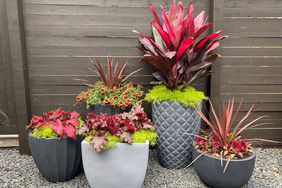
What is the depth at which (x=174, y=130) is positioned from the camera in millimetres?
2213

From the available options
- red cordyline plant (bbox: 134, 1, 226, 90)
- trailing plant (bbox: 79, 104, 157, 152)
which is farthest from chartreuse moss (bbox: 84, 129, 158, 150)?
red cordyline plant (bbox: 134, 1, 226, 90)

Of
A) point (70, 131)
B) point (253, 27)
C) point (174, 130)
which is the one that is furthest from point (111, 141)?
point (253, 27)

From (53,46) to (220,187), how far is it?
2.07 m

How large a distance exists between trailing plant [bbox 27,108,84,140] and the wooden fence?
0.54 m

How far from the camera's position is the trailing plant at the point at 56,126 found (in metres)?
2.01

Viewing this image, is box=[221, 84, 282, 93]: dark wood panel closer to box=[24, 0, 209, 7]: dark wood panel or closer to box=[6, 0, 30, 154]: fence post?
box=[24, 0, 209, 7]: dark wood panel

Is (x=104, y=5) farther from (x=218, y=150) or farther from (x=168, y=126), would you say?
(x=218, y=150)

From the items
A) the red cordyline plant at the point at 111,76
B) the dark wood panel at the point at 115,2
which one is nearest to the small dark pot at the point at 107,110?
the red cordyline plant at the point at 111,76

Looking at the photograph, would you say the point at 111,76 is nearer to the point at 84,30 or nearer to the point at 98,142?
the point at 84,30

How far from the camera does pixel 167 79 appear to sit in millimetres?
2330

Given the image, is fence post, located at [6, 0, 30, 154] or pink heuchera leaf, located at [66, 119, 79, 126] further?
fence post, located at [6, 0, 30, 154]

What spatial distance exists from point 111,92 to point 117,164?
77 cm

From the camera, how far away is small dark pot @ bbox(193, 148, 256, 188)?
1.86 metres

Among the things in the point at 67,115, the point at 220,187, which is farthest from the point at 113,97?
the point at 220,187
